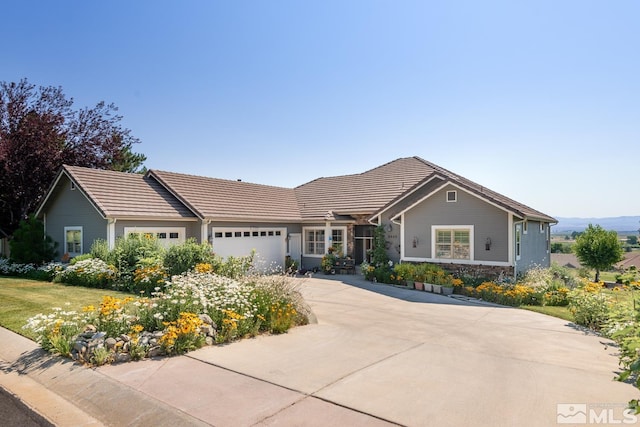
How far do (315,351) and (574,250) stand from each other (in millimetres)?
27519

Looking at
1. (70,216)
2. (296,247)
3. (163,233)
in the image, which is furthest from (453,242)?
(70,216)

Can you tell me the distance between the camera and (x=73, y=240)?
17.8 metres

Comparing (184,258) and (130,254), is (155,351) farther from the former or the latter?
(130,254)

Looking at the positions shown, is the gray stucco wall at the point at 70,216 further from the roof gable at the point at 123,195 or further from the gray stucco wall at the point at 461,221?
the gray stucco wall at the point at 461,221

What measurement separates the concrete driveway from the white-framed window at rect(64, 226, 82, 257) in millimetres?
12974

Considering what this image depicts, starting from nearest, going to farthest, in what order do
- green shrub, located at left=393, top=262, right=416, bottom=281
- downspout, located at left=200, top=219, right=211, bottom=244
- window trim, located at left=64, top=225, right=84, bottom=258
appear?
green shrub, located at left=393, top=262, right=416, bottom=281, window trim, located at left=64, top=225, right=84, bottom=258, downspout, located at left=200, top=219, right=211, bottom=244

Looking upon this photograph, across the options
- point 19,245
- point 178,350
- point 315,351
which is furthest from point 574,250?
point 19,245

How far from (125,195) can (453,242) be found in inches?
587

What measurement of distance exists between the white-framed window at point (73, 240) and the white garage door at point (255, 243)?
19.5ft

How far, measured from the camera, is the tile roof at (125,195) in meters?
16.1

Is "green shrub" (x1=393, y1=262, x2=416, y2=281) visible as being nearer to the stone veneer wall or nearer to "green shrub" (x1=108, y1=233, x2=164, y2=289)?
the stone veneer wall

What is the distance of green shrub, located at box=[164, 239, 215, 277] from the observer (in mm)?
12047

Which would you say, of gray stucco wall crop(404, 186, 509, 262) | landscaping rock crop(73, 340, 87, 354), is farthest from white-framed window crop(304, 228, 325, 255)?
landscaping rock crop(73, 340, 87, 354)

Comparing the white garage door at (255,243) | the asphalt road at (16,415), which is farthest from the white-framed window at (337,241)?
the asphalt road at (16,415)
